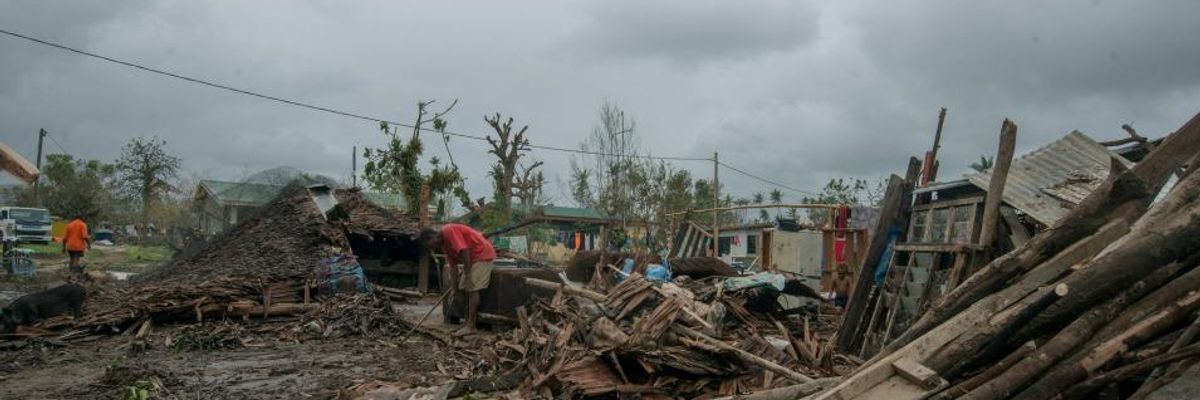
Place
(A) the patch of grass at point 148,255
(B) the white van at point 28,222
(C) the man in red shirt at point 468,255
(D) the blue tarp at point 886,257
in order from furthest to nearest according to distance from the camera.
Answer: (B) the white van at point 28,222 < (A) the patch of grass at point 148,255 < (C) the man in red shirt at point 468,255 < (D) the blue tarp at point 886,257

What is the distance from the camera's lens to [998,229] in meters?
7.26

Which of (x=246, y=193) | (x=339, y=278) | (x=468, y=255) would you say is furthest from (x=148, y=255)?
(x=468, y=255)

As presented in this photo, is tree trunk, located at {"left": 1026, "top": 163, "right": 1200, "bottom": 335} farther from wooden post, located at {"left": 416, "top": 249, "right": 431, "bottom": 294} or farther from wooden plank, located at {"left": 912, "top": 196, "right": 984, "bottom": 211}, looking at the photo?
wooden post, located at {"left": 416, "top": 249, "right": 431, "bottom": 294}

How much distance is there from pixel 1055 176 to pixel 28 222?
3811 cm

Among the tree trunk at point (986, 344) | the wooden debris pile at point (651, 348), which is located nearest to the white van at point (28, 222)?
the wooden debris pile at point (651, 348)

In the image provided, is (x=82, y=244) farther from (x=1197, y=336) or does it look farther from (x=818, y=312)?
(x=1197, y=336)

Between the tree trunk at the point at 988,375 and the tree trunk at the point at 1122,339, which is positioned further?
the tree trunk at the point at 988,375

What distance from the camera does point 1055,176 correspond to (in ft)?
28.3

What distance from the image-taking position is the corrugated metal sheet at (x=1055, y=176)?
798 cm

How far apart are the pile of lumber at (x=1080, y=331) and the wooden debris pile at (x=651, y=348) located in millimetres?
1673

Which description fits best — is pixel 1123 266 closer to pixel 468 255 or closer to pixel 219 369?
pixel 468 255

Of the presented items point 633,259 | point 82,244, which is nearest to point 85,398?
point 633,259

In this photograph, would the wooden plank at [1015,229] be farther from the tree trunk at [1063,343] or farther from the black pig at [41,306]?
the black pig at [41,306]

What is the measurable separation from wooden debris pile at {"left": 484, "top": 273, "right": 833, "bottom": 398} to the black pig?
7225 millimetres
